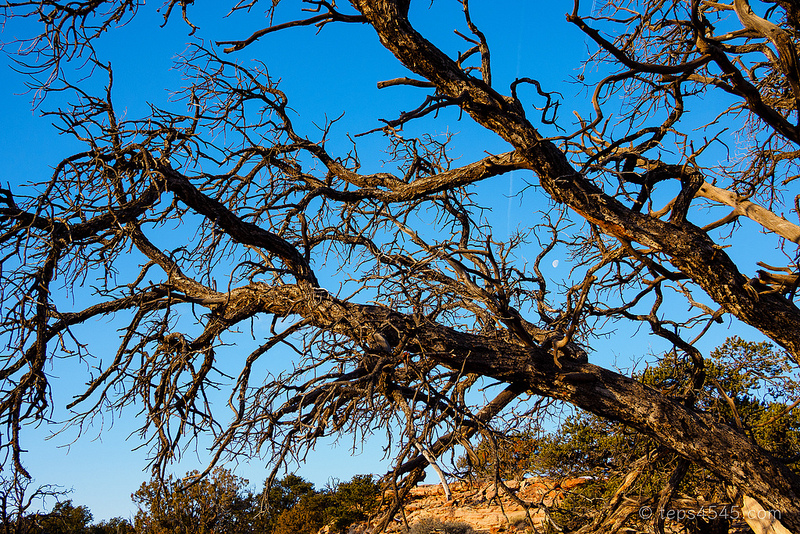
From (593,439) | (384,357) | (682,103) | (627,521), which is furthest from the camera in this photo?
(593,439)

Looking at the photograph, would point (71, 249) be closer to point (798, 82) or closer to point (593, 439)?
point (798, 82)

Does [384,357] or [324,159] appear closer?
[384,357]

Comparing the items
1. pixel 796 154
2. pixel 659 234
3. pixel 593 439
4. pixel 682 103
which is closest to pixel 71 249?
pixel 659 234

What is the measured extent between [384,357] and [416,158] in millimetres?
3012

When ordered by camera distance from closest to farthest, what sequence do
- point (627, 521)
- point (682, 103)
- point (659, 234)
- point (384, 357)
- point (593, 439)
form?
1. point (384, 357)
2. point (659, 234)
3. point (682, 103)
4. point (627, 521)
5. point (593, 439)

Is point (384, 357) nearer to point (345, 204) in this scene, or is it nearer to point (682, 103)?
point (345, 204)

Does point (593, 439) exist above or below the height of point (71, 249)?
below

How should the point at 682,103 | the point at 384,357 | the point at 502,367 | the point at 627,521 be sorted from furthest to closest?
the point at 627,521 → the point at 682,103 → the point at 502,367 → the point at 384,357

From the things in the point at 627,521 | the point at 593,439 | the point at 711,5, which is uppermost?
the point at 711,5

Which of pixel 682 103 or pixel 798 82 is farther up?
pixel 682 103

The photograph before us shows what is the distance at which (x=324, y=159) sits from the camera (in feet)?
20.7

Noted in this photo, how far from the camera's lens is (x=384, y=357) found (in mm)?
4195

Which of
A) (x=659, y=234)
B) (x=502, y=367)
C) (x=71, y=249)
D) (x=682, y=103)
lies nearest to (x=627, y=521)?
(x=502, y=367)

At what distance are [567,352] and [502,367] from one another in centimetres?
73
